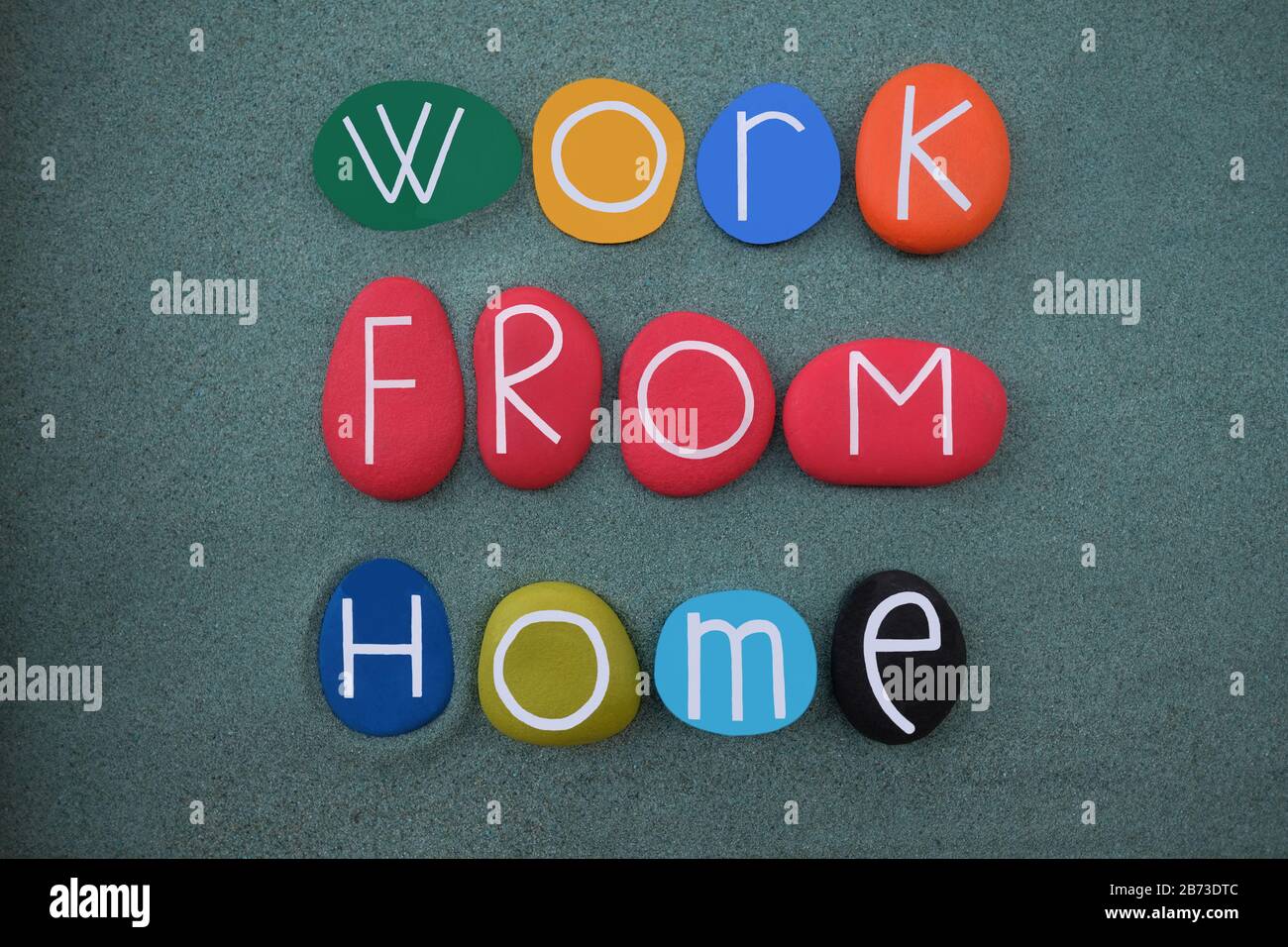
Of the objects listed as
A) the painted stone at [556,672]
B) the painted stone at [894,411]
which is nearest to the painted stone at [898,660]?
the painted stone at [894,411]

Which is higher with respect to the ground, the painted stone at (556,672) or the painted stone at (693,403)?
the painted stone at (693,403)

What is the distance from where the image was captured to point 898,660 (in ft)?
3.22

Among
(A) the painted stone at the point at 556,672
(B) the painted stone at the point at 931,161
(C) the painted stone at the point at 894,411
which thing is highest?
(B) the painted stone at the point at 931,161

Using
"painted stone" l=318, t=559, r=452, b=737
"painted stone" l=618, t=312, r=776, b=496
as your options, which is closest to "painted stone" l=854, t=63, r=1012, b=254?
"painted stone" l=618, t=312, r=776, b=496

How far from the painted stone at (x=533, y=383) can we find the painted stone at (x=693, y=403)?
5cm

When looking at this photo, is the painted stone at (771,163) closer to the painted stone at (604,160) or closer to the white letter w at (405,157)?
the painted stone at (604,160)

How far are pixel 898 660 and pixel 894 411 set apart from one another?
282mm

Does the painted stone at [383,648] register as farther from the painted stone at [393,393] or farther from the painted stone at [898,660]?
the painted stone at [898,660]

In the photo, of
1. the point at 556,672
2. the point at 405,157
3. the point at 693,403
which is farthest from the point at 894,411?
the point at 405,157

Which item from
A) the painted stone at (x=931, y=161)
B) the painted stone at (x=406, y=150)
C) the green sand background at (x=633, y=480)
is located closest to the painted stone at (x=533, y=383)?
the green sand background at (x=633, y=480)

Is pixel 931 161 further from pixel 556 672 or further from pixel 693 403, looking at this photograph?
pixel 556 672

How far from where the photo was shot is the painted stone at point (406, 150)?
0.98 metres

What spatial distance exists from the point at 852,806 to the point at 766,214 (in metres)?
0.70

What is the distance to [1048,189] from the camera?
3.34 feet
